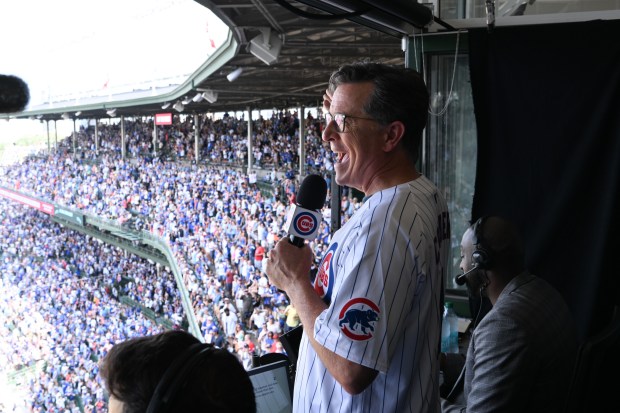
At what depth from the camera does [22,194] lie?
21438mm

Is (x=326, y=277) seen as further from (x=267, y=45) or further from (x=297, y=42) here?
(x=297, y=42)

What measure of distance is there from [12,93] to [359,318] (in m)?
0.66

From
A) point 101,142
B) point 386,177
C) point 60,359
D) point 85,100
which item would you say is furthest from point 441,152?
point 101,142

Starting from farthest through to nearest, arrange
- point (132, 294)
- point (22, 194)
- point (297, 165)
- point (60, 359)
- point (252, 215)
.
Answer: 1. point (22, 194)
2. point (132, 294)
3. point (297, 165)
4. point (60, 359)
5. point (252, 215)

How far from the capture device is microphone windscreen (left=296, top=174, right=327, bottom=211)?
→ 1.23 m

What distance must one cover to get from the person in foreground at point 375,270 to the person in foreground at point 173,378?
0.84 feet

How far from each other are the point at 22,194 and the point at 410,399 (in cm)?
2333

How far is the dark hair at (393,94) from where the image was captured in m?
0.97

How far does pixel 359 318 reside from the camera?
84 cm

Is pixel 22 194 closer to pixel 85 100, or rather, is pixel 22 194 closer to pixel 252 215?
pixel 85 100

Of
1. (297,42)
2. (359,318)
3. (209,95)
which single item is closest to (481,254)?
(359,318)

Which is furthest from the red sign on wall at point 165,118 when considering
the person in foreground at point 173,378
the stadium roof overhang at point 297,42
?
the person in foreground at point 173,378

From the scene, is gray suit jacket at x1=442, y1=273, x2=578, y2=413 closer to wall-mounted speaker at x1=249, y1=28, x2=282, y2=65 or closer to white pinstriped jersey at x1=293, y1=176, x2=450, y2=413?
white pinstriped jersey at x1=293, y1=176, x2=450, y2=413

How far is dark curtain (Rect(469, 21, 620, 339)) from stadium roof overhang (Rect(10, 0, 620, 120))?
0.14 meters
